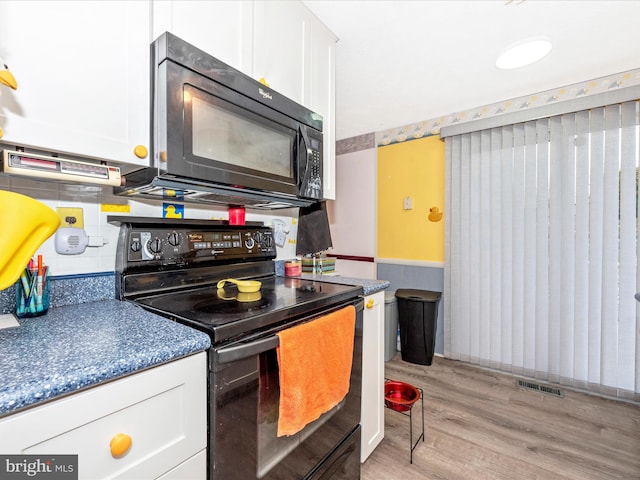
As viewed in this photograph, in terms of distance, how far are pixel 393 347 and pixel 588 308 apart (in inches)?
62.3

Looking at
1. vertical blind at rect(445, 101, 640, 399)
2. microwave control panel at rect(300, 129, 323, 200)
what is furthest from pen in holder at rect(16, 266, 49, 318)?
vertical blind at rect(445, 101, 640, 399)

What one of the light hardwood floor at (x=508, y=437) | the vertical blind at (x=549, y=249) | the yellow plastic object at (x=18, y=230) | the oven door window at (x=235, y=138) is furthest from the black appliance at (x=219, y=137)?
the vertical blind at (x=549, y=249)

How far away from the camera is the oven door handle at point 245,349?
31.6 inches

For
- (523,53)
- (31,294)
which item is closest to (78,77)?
(31,294)

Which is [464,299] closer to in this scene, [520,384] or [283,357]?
[520,384]

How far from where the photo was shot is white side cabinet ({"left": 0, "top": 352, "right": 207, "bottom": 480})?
0.55 m

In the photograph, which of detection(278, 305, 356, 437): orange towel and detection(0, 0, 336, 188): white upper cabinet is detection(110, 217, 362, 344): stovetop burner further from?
detection(0, 0, 336, 188): white upper cabinet

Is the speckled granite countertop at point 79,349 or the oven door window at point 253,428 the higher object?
the speckled granite countertop at point 79,349

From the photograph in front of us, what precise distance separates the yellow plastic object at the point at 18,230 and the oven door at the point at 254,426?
1.76 ft

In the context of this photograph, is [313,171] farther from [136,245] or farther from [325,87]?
[136,245]

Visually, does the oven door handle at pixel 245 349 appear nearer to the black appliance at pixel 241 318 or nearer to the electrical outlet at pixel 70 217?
the black appliance at pixel 241 318

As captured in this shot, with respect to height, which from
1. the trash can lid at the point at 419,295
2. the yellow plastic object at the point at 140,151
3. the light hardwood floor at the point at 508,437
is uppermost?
the yellow plastic object at the point at 140,151

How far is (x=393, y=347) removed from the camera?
301 centimetres

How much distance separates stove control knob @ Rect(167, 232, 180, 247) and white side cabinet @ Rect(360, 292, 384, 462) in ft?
2.92
